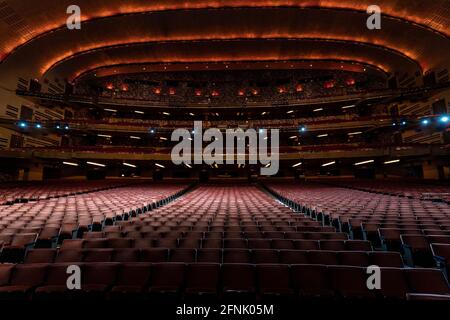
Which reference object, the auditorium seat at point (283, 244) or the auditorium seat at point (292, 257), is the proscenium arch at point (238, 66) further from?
the auditorium seat at point (292, 257)

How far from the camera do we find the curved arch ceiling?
1402cm

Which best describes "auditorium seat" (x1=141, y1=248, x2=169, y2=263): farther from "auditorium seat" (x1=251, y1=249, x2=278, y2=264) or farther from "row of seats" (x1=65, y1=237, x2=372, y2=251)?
"auditorium seat" (x1=251, y1=249, x2=278, y2=264)

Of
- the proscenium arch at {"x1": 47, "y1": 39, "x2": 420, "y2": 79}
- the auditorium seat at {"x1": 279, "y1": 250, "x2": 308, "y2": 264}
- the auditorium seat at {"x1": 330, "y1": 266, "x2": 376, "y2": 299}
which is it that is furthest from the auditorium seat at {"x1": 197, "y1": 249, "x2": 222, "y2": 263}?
the proscenium arch at {"x1": 47, "y1": 39, "x2": 420, "y2": 79}

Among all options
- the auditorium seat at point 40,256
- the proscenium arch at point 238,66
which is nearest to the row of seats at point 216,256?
the auditorium seat at point 40,256

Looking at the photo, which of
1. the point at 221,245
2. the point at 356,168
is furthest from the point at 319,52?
the point at 221,245

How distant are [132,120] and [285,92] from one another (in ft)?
50.9

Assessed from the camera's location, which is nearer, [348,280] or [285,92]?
[348,280]

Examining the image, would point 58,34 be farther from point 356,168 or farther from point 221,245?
point 356,168

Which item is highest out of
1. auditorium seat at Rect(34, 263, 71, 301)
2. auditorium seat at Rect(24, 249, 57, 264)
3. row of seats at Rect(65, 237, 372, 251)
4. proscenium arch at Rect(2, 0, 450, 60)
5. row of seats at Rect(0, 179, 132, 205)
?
proscenium arch at Rect(2, 0, 450, 60)

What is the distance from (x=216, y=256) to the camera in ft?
10.0

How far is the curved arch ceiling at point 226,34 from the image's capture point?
1402 centimetres

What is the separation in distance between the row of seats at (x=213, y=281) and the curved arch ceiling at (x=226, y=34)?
52.3ft

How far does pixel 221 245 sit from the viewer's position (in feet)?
11.8

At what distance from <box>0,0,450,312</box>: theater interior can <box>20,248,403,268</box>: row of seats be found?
0.02 meters
